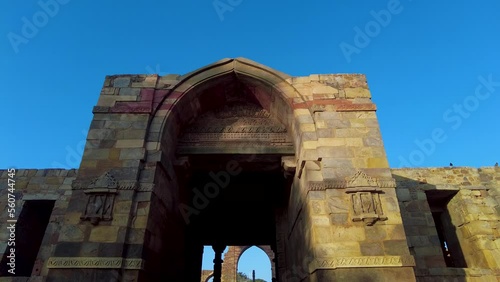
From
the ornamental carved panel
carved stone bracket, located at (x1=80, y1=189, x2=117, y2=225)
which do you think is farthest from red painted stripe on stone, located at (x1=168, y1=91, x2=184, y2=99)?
carved stone bracket, located at (x1=80, y1=189, x2=117, y2=225)

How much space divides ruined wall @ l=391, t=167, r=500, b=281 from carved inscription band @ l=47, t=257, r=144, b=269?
7.81 metres

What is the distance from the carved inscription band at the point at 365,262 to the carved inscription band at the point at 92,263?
2844mm

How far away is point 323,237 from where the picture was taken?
15.6 feet

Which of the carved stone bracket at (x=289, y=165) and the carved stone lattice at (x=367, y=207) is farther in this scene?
the carved stone bracket at (x=289, y=165)

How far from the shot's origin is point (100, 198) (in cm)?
511

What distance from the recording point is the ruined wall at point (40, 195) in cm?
931

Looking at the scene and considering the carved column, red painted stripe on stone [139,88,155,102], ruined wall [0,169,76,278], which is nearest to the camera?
red painted stripe on stone [139,88,155,102]

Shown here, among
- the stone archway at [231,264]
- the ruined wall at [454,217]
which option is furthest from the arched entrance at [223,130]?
the stone archway at [231,264]

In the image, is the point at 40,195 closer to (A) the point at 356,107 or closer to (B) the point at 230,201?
(B) the point at 230,201

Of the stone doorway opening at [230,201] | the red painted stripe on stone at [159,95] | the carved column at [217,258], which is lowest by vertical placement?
the carved column at [217,258]

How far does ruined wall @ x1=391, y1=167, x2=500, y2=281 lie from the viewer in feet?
28.4

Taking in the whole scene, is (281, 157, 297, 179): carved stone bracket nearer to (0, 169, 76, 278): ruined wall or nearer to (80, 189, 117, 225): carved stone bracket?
(80, 189, 117, 225): carved stone bracket

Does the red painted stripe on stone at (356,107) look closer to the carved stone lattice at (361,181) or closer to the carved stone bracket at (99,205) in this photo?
the carved stone lattice at (361,181)

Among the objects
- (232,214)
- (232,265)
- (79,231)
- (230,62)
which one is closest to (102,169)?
(79,231)
